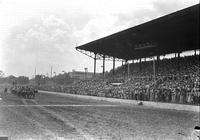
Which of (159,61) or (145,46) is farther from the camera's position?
(159,61)

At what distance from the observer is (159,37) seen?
36.6m

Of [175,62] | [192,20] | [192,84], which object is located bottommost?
[192,84]

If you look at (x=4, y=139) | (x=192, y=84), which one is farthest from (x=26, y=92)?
(x=4, y=139)

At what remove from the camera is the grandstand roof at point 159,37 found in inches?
1137

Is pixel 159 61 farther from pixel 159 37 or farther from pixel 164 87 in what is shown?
pixel 164 87

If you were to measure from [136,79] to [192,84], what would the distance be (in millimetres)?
12975

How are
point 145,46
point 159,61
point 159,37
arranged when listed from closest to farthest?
point 159,37 < point 145,46 < point 159,61

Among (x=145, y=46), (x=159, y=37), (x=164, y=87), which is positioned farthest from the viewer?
(x=145, y=46)

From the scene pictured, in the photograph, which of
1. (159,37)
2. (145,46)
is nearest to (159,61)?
(145,46)

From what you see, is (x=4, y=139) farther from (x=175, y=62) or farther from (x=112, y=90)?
(x=175, y=62)

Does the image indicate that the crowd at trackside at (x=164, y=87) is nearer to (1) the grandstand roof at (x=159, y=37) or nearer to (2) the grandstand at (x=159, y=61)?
(2) the grandstand at (x=159, y=61)

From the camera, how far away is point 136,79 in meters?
36.8

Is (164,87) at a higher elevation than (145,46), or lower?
lower

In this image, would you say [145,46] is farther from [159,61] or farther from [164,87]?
[164,87]
